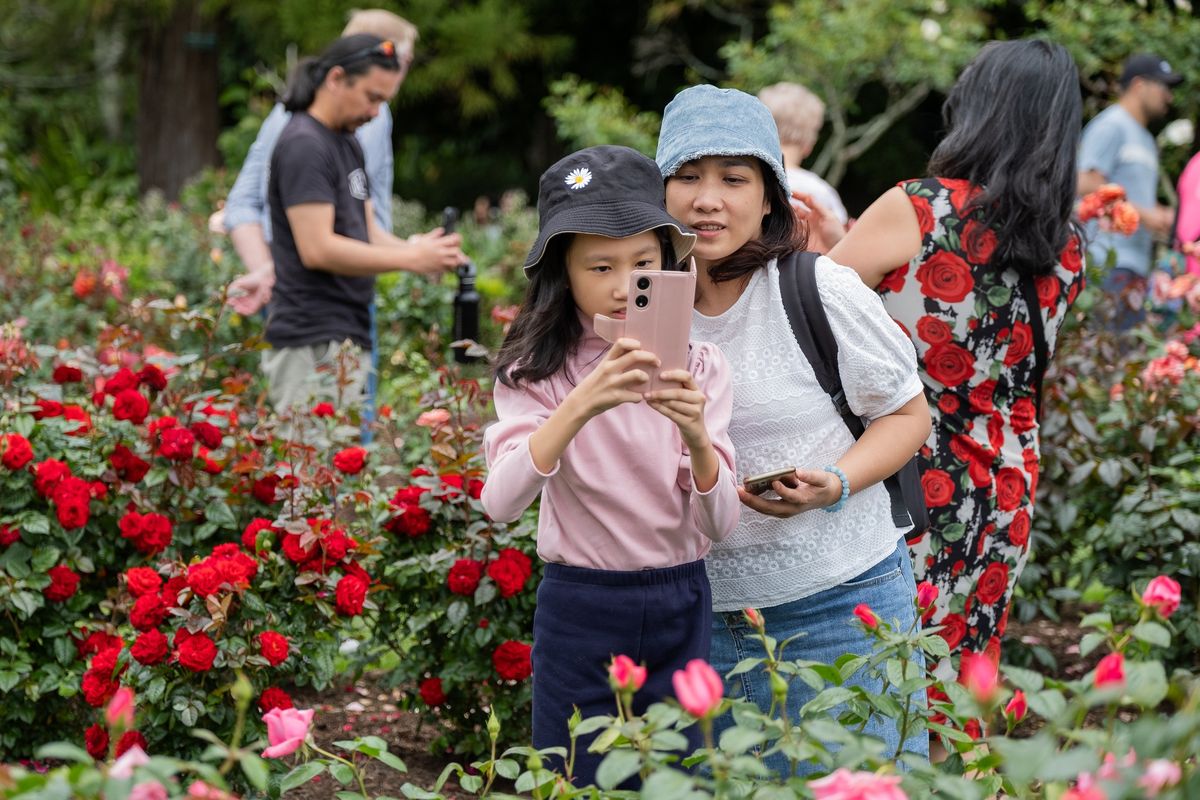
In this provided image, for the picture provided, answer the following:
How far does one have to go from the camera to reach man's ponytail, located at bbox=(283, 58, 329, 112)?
419 centimetres

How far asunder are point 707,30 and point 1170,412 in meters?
10.8

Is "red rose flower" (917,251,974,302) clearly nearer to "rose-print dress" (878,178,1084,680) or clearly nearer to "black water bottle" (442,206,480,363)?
"rose-print dress" (878,178,1084,680)

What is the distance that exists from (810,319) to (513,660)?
114 centimetres

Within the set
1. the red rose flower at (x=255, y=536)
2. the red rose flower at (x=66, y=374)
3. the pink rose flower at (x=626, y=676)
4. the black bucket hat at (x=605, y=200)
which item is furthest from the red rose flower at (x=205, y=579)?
the pink rose flower at (x=626, y=676)

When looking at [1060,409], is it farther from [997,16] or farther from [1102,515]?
[997,16]

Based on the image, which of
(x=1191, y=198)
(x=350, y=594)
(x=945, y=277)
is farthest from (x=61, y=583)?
(x=1191, y=198)

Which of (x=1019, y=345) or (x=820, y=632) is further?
(x=1019, y=345)

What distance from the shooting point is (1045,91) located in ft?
8.76

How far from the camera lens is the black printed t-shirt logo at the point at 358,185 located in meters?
4.24

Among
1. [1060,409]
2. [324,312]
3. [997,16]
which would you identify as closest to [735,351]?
[1060,409]

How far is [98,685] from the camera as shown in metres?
2.65

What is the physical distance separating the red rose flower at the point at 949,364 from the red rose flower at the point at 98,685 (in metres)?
1.68

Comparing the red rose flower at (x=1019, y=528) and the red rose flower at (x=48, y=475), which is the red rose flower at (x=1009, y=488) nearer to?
the red rose flower at (x=1019, y=528)

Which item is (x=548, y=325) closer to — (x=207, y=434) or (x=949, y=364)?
(x=949, y=364)
